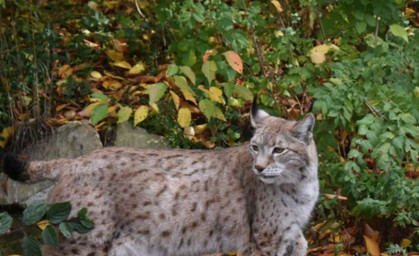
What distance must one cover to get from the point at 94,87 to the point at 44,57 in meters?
0.60

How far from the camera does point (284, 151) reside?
6.59 meters

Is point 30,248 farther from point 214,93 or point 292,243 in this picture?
point 214,93

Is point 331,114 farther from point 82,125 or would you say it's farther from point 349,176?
point 82,125

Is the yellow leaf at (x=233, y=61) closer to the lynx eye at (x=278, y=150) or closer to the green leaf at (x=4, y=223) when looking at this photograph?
the lynx eye at (x=278, y=150)

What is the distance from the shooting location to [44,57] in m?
9.94

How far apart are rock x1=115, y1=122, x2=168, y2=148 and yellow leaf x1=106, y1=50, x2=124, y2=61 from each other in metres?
1.58

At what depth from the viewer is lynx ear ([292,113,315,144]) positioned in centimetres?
659

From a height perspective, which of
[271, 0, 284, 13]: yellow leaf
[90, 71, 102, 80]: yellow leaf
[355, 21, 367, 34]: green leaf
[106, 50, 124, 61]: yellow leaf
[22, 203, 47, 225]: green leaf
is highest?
[355, 21, 367, 34]: green leaf

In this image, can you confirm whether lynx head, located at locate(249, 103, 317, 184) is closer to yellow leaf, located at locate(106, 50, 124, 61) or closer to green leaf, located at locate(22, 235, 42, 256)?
green leaf, located at locate(22, 235, 42, 256)

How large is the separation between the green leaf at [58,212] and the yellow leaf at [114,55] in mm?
5414

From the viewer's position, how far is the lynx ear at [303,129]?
6.59m

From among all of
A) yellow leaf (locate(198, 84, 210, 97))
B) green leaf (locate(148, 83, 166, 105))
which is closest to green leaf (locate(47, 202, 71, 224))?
green leaf (locate(148, 83, 166, 105))

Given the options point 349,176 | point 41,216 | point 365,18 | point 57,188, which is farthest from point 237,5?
point 41,216

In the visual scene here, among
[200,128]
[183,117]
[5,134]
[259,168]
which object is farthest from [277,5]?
[5,134]
